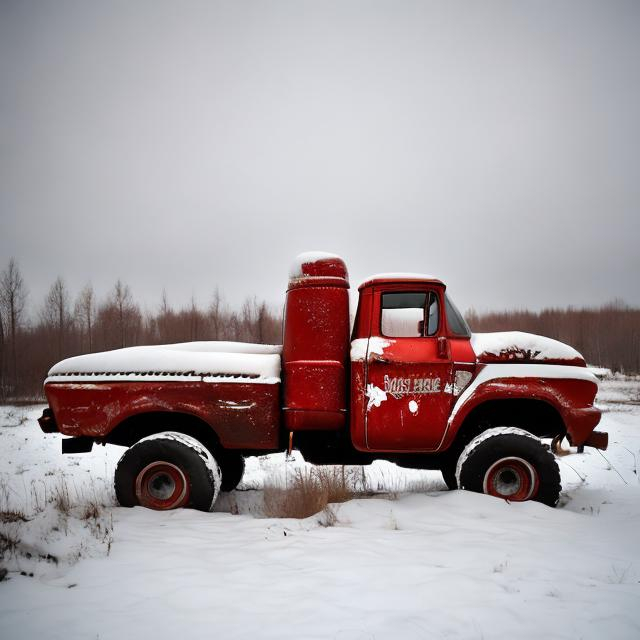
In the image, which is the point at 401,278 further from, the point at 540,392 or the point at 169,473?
the point at 169,473

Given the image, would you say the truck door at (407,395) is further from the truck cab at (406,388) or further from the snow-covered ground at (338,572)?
the snow-covered ground at (338,572)

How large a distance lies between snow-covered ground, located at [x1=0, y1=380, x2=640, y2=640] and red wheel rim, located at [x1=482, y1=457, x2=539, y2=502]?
0.15 metres

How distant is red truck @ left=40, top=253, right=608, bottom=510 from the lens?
4.07 m

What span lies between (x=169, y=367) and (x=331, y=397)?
62.0 inches

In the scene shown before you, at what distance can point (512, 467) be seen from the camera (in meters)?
4.11

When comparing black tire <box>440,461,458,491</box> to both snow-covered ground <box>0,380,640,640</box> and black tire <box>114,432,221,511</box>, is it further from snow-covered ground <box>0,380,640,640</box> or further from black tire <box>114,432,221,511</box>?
black tire <box>114,432,221,511</box>

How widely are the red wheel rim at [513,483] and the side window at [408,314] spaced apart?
137cm

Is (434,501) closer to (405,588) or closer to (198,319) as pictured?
(405,588)

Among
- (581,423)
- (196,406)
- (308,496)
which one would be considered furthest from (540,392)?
(196,406)

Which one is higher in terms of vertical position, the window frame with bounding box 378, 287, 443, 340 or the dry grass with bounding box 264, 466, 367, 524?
the window frame with bounding box 378, 287, 443, 340

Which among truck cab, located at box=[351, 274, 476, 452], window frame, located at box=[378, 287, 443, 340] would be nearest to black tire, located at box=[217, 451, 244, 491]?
truck cab, located at box=[351, 274, 476, 452]

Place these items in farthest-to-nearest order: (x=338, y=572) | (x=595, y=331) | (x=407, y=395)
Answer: (x=595, y=331) → (x=407, y=395) → (x=338, y=572)

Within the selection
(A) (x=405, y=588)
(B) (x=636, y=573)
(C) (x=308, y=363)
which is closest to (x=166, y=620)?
(A) (x=405, y=588)

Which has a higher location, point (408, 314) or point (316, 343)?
point (408, 314)
